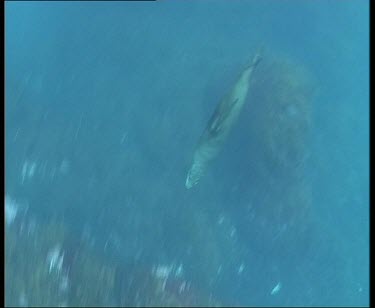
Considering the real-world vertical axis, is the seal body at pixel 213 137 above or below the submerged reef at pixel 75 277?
above

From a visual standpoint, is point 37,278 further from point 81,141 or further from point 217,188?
point 217,188

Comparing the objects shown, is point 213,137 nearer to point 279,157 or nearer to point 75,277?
point 279,157

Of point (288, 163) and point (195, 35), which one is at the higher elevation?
point (195, 35)

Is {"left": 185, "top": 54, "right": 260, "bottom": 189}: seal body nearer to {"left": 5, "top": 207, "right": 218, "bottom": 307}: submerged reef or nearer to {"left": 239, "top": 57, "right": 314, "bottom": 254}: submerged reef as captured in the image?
{"left": 239, "top": 57, "right": 314, "bottom": 254}: submerged reef

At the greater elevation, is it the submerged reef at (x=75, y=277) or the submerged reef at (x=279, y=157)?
the submerged reef at (x=279, y=157)

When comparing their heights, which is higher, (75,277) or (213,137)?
(213,137)

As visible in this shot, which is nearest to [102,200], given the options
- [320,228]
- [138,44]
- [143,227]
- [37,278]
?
[143,227]

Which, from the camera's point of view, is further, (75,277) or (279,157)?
(279,157)

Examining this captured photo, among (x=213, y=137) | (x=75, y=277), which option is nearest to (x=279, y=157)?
(x=213, y=137)

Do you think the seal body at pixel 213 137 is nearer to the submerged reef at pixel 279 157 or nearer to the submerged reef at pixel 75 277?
the submerged reef at pixel 279 157

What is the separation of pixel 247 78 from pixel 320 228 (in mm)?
469

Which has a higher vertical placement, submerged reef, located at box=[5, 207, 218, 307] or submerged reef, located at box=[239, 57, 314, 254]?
submerged reef, located at box=[239, 57, 314, 254]

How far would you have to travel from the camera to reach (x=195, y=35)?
152cm

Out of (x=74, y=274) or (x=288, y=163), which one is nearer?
(x=74, y=274)
